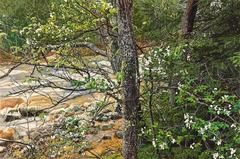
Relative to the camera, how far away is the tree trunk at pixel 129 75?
4.19 metres

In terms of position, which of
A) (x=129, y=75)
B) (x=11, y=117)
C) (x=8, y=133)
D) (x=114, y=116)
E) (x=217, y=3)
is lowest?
(x=8, y=133)

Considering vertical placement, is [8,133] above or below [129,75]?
below

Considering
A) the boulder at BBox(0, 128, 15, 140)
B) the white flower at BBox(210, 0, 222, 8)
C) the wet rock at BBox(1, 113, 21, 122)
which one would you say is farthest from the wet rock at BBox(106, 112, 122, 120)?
the white flower at BBox(210, 0, 222, 8)

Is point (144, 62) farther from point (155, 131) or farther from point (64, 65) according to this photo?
point (64, 65)

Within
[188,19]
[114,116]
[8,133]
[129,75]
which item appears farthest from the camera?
[8,133]

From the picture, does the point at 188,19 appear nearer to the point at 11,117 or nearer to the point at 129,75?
the point at 129,75

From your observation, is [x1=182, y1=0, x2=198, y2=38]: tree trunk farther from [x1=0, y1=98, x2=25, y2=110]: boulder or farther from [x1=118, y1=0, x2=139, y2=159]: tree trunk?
[x1=0, y1=98, x2=25, y2=110]: boulder

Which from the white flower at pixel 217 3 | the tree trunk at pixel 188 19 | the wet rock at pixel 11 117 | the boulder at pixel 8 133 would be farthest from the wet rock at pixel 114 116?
the white flower at pixel 217 3

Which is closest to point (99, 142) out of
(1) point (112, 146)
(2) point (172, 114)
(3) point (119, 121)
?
(1) point (112, 146)

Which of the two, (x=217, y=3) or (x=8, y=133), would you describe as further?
(x=8, y=133)

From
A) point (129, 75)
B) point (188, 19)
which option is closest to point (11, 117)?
point (188, 19)

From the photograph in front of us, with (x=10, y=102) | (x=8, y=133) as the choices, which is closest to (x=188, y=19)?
(x=8, y=133)

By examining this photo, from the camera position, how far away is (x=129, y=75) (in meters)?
4.30

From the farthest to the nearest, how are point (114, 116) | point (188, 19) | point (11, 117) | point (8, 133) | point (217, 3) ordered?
point (11, 117)
point (8, 133)
point (114, 116)
point (188, 19)
point (217, 3)
